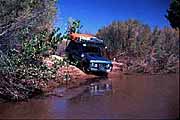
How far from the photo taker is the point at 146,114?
19.4 feet

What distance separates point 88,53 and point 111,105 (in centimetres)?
1127

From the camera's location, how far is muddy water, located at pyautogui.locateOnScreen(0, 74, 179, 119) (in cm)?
544

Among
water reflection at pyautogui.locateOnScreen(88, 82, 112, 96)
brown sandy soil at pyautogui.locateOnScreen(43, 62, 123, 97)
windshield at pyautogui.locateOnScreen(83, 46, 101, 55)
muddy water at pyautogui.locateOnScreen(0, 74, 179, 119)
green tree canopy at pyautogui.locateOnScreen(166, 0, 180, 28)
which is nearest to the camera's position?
green tree canopy at pyautogui.locateOnScreen(166, 0, 180, 28)

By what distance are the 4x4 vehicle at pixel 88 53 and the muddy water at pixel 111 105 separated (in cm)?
613

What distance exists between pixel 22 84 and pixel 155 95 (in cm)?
659

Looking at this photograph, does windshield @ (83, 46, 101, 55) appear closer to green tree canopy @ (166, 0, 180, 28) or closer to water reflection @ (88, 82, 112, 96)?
water reflection @ (88, 82, 112, 96)

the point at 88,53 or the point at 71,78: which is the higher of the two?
the point at 88,53

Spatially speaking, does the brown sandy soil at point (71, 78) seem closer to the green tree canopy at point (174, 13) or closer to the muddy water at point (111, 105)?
the muddy water at point (111, 105)

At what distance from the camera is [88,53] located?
829 inches

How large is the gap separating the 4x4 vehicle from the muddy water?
6126 millimetres

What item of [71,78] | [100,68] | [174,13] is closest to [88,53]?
[100,68]

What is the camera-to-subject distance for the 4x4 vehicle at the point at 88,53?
2012 cm

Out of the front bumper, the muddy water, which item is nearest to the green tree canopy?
the muddy water

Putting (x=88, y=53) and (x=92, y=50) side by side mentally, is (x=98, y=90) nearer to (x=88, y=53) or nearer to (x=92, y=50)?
(x=88, y=53)
